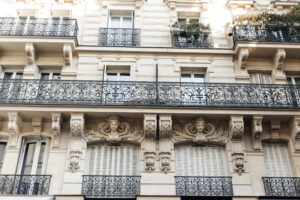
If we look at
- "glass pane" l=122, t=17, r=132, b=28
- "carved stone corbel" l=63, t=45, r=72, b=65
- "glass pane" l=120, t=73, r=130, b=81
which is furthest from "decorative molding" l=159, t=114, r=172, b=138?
"glass pane" l=122, t=17, r=132, b=28

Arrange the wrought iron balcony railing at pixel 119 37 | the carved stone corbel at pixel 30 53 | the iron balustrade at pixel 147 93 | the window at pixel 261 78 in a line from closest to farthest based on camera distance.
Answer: the iron balustrade at pixel 147 93 < the carved stone corbel at pixel 30 53 < the window at pixel 261 78 < the wrought iron balcony railing at pixel 119 37

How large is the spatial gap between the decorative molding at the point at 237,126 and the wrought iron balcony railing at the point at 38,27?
19.8ft

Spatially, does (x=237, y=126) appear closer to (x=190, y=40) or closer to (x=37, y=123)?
(x=190, y=40)

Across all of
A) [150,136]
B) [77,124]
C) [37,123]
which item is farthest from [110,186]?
[37,123]

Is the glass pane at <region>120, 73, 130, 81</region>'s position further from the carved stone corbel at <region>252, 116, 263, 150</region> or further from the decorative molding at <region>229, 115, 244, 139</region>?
the carved stone corbel at <region>252, 116, 263, 150</region>

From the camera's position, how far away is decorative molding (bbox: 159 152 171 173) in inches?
387

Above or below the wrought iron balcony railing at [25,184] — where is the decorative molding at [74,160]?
above

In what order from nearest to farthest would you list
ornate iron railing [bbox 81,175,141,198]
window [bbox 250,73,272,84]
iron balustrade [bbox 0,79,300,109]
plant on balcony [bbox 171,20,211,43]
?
ornate iron railing [bbox 81,175,141,198], iron balustrade [bbox 0,79,300,109], window [bbox 250,73,272,84], plant on balcony [bbox 171,20,211,43]

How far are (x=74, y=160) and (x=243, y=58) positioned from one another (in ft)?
21.1

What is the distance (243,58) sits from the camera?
11734 millimetres

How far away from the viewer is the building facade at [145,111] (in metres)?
9.67

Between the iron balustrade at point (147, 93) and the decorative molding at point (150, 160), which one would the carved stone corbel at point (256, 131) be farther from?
the decorative molding at point (150, 160)

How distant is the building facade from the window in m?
0.03

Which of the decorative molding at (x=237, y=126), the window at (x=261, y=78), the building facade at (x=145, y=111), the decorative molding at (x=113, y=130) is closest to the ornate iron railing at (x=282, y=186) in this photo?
the building facade at (x=145, y=111)
